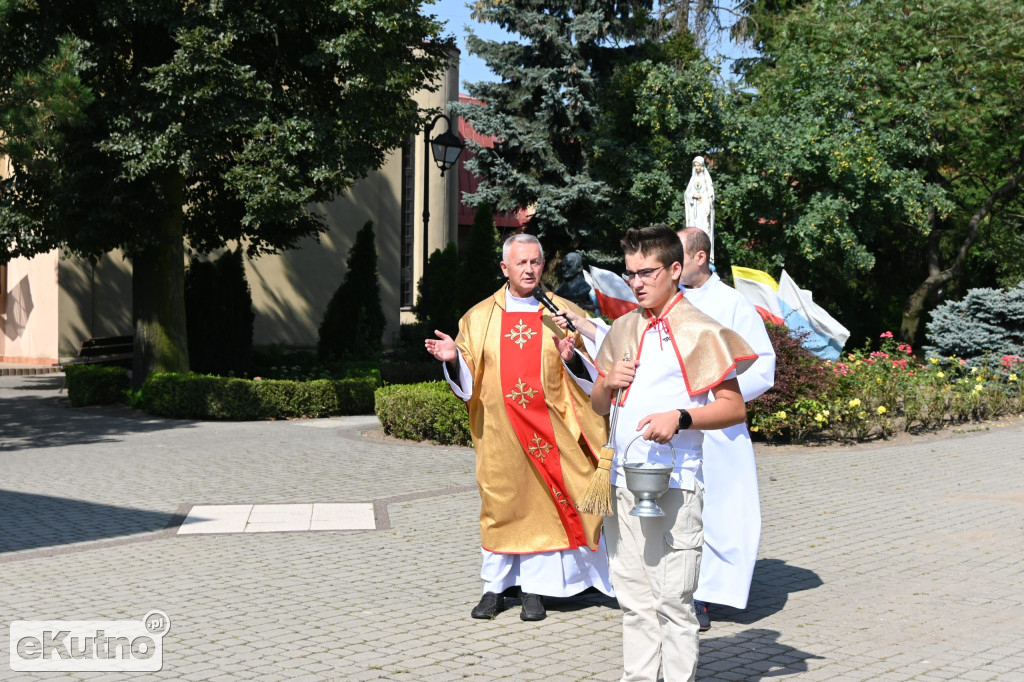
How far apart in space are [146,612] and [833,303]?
2389 cm

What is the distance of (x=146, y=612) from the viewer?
226 inches

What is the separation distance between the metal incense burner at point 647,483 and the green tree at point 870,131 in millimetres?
18862

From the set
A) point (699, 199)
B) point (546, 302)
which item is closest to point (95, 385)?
point (699, 199)

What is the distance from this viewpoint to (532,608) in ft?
18.5

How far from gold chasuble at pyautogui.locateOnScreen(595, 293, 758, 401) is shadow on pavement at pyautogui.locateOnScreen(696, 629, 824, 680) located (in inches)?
57.5

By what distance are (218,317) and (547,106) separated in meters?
8.90

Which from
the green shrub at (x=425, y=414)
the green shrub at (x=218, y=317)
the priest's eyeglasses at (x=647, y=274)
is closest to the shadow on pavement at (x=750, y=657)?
the priest's eyeglasses at (x=647, y=274)

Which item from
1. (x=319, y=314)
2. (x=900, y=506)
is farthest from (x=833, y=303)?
(x=900, y=506)

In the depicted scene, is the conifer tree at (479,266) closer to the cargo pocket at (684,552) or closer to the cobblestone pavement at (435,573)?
the cobblestone pavement at (435,573)

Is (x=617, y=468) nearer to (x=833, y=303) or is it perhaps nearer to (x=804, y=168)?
(x=804, y=168)

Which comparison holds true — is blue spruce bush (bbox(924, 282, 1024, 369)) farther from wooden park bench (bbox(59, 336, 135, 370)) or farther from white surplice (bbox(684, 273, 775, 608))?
wooden park bench (bbox(59, 336, 135, 370))

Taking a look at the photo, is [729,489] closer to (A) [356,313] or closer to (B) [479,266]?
(B) [479,266]

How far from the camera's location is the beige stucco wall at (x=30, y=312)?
913 inches

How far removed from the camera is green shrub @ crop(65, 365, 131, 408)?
17.0 meters
